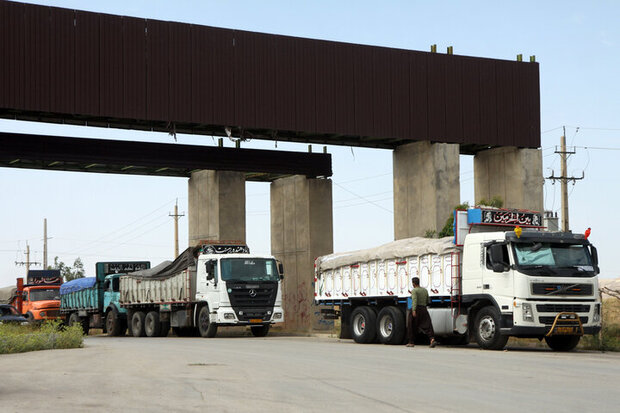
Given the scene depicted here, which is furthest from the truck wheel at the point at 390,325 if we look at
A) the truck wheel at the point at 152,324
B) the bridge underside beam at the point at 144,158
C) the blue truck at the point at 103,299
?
the blue truck at the point at 103,299

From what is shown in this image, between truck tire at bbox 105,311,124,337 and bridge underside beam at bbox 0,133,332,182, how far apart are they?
624cm

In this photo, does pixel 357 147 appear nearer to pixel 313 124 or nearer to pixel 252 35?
pixel 313 124

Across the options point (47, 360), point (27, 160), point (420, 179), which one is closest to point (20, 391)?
point (47, 360)

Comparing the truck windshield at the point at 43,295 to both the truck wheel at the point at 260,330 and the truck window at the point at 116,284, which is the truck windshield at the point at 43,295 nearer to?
the truck window at the point at 116,284

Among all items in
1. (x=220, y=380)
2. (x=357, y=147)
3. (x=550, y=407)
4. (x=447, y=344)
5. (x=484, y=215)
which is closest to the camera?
(x=550, y=407)

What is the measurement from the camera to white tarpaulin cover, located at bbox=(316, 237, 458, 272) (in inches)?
935

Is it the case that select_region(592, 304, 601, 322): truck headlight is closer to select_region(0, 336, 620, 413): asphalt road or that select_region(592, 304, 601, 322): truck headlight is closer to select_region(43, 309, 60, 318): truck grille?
select_region(0, 336, 620, 413): asphalt road

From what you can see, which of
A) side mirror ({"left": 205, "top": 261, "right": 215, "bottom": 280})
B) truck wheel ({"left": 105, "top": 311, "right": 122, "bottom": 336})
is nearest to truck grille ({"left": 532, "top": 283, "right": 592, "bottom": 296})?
side mirror ({"left": 205, "top": 261, "right": 215, "bottom": 280})

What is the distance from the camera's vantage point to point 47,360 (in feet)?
57.8

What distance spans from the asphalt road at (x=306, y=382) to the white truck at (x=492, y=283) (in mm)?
1901

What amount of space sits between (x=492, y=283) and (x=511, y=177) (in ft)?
68.9

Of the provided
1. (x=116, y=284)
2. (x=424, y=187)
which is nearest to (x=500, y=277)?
(x=424, y=187)

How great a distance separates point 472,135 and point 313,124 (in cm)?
772

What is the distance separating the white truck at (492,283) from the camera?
21.4 metres
